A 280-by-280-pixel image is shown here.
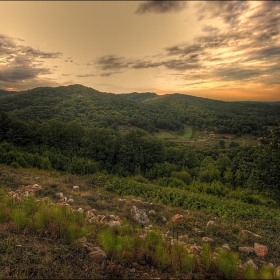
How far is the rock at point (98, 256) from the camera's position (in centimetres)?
462

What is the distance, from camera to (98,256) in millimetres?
4660

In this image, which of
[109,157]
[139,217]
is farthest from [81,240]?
[109,157]

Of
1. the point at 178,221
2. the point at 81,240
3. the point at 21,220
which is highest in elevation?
the point at 21,220

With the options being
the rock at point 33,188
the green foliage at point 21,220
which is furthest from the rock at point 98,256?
the rock at point 33,188

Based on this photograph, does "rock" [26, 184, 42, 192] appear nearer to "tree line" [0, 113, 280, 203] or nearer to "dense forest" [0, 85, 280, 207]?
"dense forest" [0, 85, 280, 207]

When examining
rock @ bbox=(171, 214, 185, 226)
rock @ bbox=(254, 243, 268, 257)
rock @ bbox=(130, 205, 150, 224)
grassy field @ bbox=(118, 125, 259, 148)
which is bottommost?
grassy field @ bbox=(118, 125, 259, 148)

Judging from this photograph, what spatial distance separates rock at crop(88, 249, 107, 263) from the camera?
4.62 meters

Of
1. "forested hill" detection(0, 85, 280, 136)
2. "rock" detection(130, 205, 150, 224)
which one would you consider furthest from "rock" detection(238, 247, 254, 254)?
"forested hill" detection(0, 85, 280, 136)

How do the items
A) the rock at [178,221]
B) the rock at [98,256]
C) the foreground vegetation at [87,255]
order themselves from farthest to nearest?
the rock at [178,221] → the rock at [98,256] → the foreground vegetation at [87,255]

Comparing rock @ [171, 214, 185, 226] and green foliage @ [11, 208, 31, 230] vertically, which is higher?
green foliage @ [11, 208, 31, 230]

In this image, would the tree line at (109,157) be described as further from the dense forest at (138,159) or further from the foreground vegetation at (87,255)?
the foreground vegetation at (87,255)

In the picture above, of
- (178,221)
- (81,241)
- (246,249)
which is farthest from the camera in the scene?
(178,221)

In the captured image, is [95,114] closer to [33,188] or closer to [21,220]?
[33,188]

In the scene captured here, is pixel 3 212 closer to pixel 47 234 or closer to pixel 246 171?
pixel 47 234
